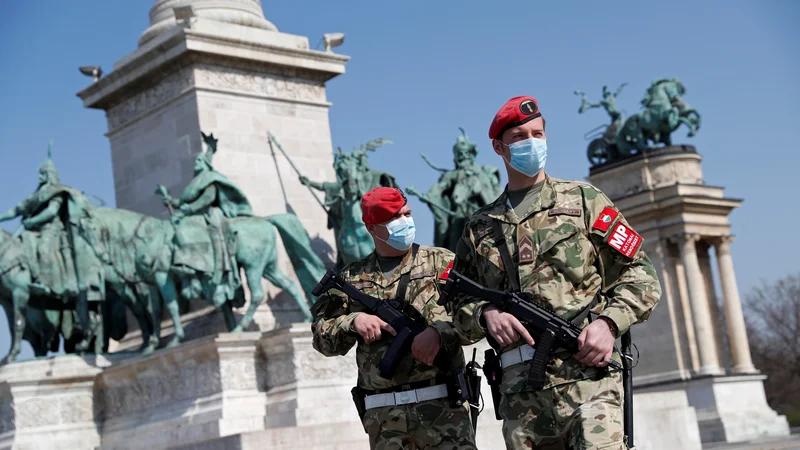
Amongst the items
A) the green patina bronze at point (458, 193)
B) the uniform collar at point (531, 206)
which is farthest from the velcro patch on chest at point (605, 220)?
the green patina bronze at point (458, 193)

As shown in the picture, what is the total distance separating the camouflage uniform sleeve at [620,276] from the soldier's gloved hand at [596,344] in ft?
0.20

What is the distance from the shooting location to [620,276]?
5078mm

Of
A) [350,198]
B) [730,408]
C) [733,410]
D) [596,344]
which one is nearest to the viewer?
[596,344]

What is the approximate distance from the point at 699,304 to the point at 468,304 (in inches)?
1392

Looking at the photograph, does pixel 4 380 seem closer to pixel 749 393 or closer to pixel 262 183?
pixel 262 183

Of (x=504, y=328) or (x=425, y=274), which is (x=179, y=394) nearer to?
(x=425, y=274)

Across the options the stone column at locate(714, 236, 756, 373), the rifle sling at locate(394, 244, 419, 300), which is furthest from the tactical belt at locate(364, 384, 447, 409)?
the stone column at locate(714, 236, 756, 373)

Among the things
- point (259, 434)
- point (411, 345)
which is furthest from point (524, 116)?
point (259, 434)

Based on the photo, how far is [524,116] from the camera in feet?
17.1

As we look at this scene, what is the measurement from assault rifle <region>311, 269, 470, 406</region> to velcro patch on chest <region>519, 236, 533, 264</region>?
36.9 inches

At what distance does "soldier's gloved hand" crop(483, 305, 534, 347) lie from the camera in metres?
4.87

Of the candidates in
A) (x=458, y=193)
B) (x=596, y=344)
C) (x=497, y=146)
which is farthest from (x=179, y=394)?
(x=596, y=344)

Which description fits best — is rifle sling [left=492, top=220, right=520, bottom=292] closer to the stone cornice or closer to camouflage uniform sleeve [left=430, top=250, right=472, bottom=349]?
camouflage uniform sleeve [left=430, top=250, right=472, bottom=349]

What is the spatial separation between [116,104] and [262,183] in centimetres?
328
